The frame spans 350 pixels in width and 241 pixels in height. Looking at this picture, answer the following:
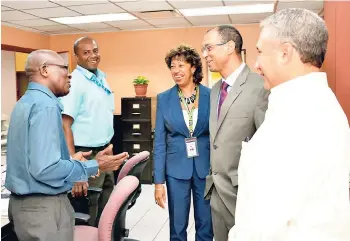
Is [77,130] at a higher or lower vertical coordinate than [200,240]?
higher

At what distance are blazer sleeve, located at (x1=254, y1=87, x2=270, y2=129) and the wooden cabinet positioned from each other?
14.6 feet

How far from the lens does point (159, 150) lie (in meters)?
2.45

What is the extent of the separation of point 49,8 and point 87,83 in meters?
3.00

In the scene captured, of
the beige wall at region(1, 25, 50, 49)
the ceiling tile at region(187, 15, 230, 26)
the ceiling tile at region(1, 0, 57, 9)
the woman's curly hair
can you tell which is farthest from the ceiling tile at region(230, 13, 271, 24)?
the woman's curly hair

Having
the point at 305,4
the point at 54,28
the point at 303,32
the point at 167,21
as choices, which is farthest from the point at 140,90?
the point at 303,32

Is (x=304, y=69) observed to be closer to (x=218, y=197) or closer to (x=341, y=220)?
(x=341, y=220)

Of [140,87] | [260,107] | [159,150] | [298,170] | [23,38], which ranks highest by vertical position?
[23,38]

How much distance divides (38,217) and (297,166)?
4.31 ft

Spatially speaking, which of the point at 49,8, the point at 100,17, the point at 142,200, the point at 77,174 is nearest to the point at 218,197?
the point at 77,174

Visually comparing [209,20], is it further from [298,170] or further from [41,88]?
[298,170]

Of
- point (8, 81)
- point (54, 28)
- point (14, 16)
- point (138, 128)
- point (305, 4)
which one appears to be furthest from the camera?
point (8, 81)

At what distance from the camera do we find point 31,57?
185 centimetres

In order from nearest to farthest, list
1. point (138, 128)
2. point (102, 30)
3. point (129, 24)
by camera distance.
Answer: point (138, 128), point (129, 24), point (102, 30)

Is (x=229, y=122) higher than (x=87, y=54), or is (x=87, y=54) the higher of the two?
(x=87, y=54)
